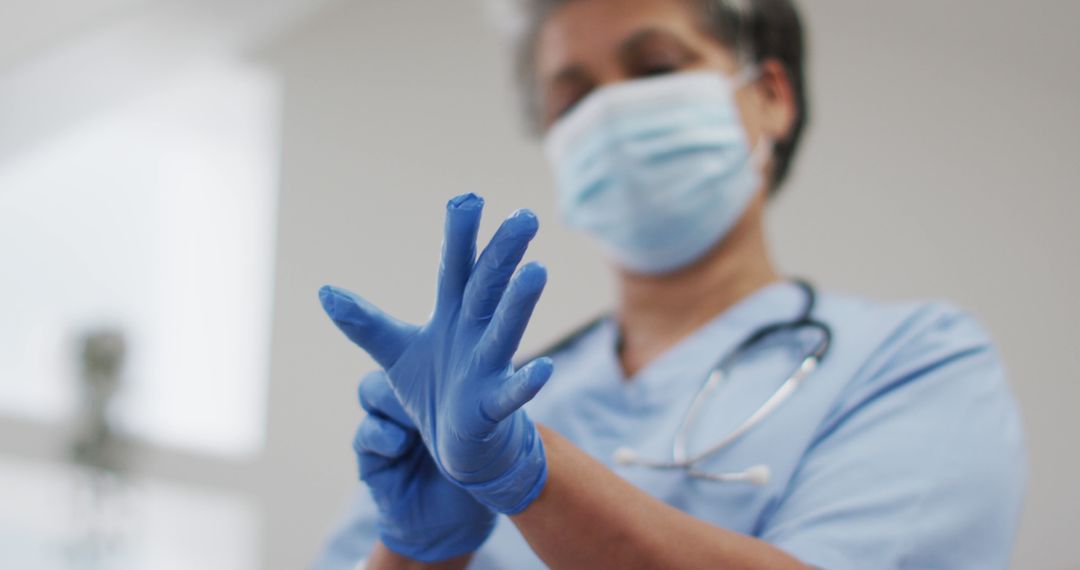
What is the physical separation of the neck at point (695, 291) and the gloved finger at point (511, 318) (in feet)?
2.00

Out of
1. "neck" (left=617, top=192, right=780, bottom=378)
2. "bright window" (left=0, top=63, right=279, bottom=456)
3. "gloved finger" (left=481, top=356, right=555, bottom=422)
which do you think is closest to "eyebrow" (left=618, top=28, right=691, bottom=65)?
"neck" (left=617, top=192, right=780, bottom=378)

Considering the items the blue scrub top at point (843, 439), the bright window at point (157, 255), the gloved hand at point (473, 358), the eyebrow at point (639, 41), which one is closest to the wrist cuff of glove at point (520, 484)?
the gloved hand at point (473, 358)

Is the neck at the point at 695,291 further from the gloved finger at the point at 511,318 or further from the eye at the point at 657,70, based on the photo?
the gloved finger at the point at 511,318

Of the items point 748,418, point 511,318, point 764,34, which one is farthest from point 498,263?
point 764,34

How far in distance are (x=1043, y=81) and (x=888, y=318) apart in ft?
3.35

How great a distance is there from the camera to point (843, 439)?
90cm

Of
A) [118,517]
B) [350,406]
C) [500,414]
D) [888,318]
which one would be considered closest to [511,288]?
[500,414]

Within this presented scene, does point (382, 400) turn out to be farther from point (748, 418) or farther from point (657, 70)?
point (657, 70)

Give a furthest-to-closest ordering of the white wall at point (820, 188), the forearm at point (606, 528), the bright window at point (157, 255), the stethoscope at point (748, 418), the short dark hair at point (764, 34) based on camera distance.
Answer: the bright window at point (157, 255)
the white wall at point (820, 188)
the short dark hair at point (764, 34)
the stethoscope at point (748, 418)
the forearm at point (606, 528)

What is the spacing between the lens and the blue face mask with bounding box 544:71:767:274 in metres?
1.23

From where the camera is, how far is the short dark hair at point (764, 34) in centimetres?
134

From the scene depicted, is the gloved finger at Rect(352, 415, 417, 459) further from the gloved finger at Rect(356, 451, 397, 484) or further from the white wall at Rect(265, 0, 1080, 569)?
the white wall at Rect(265, 0, 1080, 569)

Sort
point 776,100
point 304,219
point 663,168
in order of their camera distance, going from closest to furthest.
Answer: point 663,168 < point 776,100 < point 304,219

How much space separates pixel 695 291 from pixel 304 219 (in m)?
1.52
